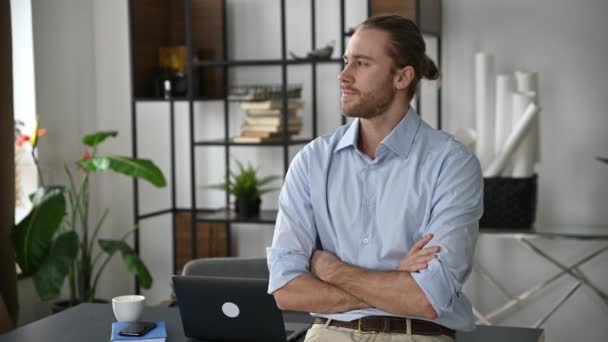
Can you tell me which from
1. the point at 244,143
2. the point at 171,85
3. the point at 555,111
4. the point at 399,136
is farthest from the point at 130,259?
the point at 399,136

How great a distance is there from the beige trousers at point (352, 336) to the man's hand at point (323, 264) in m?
0.14

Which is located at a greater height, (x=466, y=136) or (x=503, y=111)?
(x=503, y=111)

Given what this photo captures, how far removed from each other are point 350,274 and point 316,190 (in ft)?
0.91

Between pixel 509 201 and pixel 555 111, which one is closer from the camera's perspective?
pixel 509 201

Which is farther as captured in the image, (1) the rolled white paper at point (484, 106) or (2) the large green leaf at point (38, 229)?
(2) the large green leaf at point (38, 229)

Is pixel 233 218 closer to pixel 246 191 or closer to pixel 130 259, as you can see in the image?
pixel 246 191

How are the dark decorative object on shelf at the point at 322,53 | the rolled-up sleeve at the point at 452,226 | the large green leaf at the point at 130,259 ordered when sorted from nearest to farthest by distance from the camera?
the rolled-up sleeve at the point at 452,226 → the dark decorative object on shelf at the point at 322,53 → the large green leaf at the point at 130,259

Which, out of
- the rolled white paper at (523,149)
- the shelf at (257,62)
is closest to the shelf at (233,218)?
the shelf at (257,62)

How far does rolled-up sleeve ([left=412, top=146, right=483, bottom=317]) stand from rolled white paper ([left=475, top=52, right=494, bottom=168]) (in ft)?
5.94

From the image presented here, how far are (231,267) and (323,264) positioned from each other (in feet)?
2.81

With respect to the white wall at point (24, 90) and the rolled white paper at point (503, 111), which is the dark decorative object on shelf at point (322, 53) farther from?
the white wall at point (24, 90)

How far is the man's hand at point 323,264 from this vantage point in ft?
7.09

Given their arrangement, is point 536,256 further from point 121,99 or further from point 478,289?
point 121,99

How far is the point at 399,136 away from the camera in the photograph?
7.32 ft
